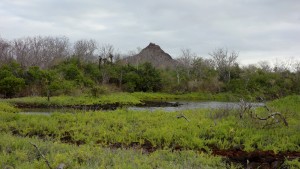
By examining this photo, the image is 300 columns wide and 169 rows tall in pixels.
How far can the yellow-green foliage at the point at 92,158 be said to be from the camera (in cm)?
668

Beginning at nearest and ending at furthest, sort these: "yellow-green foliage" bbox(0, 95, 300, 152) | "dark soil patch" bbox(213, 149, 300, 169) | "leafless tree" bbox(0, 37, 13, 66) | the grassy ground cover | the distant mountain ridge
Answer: "dark soil patch" bbox(213, 149, 300, 169), the grassy ground cover, "yellow-green foliage" bbox(0, 95, 300, 152), "leafless tree" bbox(0, 37, 13, 66), the distant mountain ridge

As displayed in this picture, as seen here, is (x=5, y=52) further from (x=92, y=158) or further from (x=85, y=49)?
(x=92, y=158)

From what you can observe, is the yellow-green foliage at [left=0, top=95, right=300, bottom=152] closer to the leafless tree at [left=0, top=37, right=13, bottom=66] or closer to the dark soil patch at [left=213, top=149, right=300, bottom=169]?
the dark soil patch at [left=213, top=149, right=300, bottom=169]

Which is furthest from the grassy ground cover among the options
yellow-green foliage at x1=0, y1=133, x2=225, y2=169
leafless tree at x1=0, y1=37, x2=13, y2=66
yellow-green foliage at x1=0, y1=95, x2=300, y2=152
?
leafless tree at x1=0, y1=37, x2=13, y2=66

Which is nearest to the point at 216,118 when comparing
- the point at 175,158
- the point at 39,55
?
the point at 175,158

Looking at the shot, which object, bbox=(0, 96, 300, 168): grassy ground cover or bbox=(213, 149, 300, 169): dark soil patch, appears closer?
bbox=(213, 149, 300, 169): dark soil patch

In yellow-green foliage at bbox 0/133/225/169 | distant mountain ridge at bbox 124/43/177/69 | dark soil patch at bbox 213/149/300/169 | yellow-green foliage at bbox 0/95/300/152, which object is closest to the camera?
yellow-green foliage at bbox 0/133/225/169

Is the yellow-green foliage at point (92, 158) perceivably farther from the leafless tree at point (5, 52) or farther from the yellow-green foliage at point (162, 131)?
the leafless tree at point (5, 52)

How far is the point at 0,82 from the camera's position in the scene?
27.2 m

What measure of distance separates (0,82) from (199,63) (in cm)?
2838

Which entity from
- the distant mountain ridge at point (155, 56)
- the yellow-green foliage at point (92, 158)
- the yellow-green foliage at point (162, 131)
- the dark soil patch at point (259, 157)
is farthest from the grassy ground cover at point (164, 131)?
the distant mountain ridge at point (155, 56)

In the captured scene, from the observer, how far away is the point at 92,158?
7.24 metres

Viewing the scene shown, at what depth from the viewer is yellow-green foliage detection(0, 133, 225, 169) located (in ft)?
21.9

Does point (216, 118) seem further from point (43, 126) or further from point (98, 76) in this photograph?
point (98, 76)
